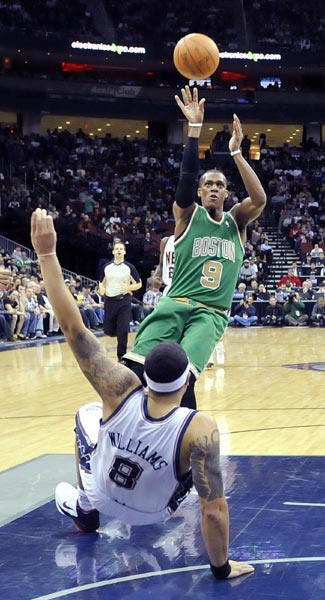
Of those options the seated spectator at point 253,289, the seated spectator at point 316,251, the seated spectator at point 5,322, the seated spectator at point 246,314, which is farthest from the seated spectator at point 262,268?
the seated spectator at point 5,322

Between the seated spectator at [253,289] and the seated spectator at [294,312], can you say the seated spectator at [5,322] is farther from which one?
the seated spectator at [294,312]

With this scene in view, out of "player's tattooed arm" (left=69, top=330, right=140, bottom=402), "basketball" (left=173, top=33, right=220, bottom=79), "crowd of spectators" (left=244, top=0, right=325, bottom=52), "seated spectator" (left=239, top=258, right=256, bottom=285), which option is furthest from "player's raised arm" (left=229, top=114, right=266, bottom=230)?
"crowd of spectators" (left=244, top=0, right=325, bottom=52)

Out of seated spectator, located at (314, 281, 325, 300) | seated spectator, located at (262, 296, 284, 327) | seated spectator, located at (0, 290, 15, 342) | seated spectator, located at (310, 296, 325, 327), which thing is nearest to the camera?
seated spectator, located at (0, 290, 15, 342)

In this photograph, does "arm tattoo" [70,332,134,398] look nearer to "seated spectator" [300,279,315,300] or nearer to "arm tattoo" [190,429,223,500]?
"arm tattoo" [190,429,223,500]

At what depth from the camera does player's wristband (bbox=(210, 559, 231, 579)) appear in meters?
4.20

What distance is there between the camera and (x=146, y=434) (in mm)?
3875

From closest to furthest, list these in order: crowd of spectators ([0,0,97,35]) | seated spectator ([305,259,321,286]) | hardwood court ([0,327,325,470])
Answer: hardwood court ([0,327,325,470]) → seated spectator ([305,259,321,286]) → crowd of spectators ([0,0,97,35])

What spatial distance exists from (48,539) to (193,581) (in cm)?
104

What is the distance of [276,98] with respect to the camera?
43219mm

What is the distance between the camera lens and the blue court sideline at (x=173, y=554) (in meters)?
4.09

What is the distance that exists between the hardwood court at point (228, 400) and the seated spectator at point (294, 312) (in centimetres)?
634

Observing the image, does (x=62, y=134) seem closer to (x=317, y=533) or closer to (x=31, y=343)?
(x=31, y=343)

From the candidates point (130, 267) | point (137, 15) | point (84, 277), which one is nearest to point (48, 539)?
point (130, 267)

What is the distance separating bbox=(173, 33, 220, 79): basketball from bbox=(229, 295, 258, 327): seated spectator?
17857 millimetres
